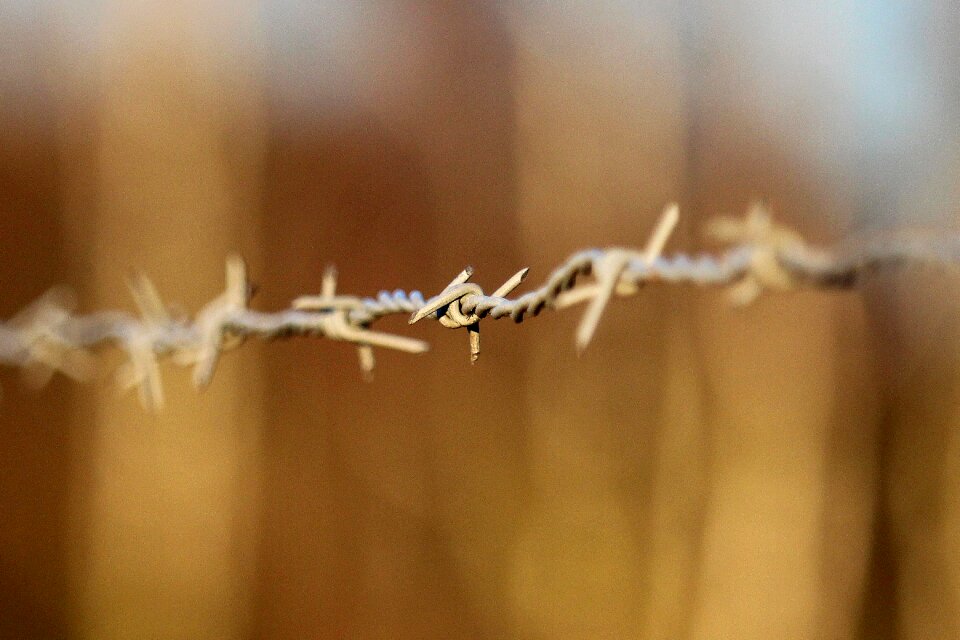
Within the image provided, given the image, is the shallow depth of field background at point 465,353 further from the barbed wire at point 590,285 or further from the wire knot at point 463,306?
the wire knot at point 463,306

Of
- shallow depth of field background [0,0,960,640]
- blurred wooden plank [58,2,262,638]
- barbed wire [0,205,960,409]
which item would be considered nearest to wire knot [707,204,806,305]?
barbed wire [0,205,960,409]

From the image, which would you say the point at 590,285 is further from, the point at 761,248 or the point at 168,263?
the point at 168,263

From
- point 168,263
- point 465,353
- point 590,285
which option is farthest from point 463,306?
point 168,263

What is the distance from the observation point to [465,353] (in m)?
1.66

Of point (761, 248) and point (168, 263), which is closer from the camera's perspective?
point (761, 248)

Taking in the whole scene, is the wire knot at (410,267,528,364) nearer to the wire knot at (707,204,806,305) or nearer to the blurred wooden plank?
the wire knot at (707,204,806,305)

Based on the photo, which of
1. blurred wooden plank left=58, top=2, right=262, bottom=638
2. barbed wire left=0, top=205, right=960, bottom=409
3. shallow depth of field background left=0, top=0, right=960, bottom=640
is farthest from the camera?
blurred wooden plank left=58, top=2, right=262, bottom=638

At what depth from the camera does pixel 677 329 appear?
1595mm

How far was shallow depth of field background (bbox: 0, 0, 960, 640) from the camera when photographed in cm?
150

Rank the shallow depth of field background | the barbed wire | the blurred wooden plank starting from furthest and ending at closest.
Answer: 1. the blurred wooden plank
2. the shallow depth of field background
3. the barbed wire

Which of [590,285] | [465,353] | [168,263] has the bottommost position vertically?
[590,285]

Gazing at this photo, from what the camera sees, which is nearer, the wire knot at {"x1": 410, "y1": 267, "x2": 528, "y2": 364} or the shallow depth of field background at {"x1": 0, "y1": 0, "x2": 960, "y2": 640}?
the wire knot at {"x1": 410, "y1": 267, "x2": 528, "y2": 364}

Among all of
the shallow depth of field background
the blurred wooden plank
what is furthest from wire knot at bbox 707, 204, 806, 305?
the blurred wooden plank

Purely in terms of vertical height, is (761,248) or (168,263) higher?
(168,263)
